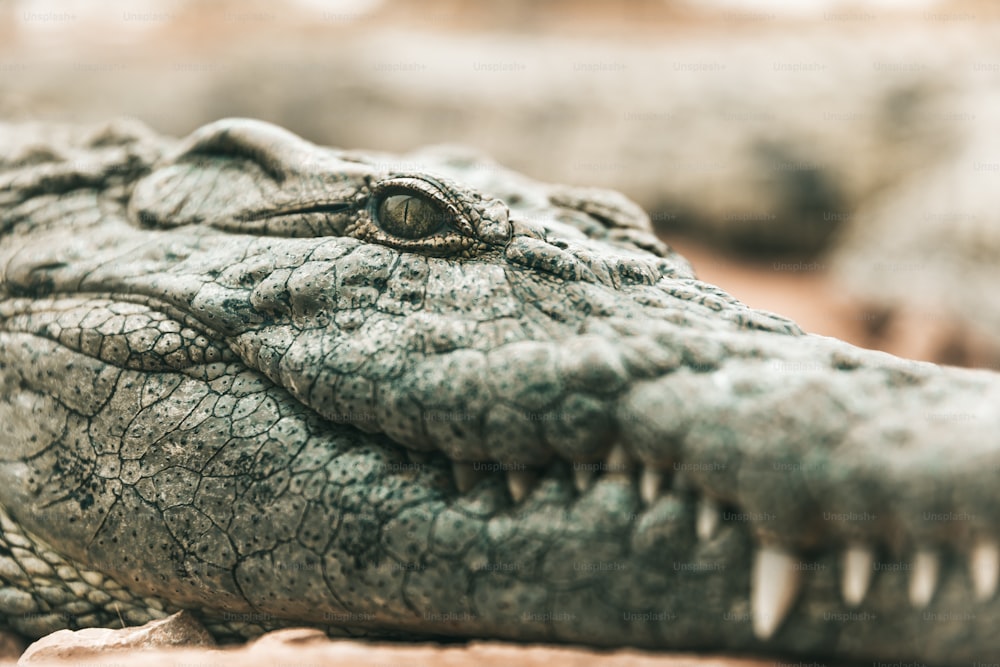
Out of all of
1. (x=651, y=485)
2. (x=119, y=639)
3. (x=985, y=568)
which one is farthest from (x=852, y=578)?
(x=119, y=639)

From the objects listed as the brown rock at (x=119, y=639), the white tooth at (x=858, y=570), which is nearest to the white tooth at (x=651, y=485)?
the white tooth at (x=858, y=570)

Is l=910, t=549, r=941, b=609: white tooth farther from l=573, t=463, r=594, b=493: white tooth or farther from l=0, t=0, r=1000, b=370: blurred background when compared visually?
l=0, t=0, r=1000, b=370: blurred background

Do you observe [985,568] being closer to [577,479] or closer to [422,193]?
[577,479]

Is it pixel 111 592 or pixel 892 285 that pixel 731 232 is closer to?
pixel 892 285

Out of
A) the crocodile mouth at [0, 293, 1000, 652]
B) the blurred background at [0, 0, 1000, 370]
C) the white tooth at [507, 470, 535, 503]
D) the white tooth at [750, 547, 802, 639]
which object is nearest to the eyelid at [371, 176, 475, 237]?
the crocodile mouth at [0, 293, 1000, 652]

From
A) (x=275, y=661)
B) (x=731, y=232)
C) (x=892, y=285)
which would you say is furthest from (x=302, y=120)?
(x=275, y=661)
